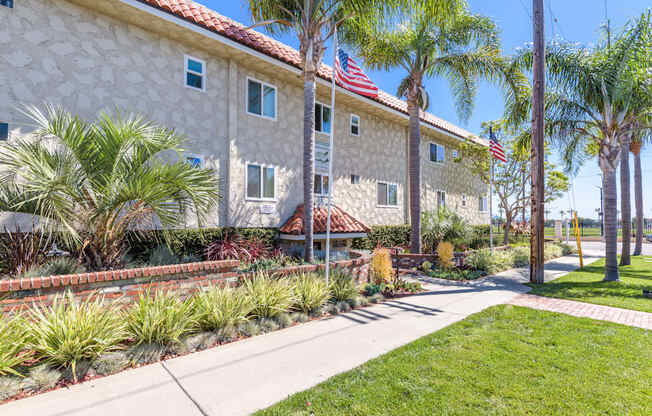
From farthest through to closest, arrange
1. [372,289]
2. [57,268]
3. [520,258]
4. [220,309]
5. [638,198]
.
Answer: [638,198], [520,258], [372,289], [57,268], [220,309]

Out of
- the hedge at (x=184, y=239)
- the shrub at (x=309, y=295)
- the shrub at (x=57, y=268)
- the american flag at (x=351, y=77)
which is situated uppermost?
the american flag at (x=351, y=77)

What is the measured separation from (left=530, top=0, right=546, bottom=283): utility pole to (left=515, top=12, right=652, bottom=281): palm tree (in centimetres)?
123

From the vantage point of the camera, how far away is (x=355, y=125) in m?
15.9

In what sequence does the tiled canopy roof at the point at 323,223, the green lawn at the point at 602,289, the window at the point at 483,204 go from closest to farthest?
the green lawn at the point at 602,289 < the tiled canopy roof at the point at 323,223 < the window at the point at 483,204

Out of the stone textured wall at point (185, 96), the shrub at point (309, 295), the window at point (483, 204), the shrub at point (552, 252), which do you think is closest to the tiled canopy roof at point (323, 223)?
the stone textured wall at point (185, 96)

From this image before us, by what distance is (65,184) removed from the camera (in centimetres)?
564

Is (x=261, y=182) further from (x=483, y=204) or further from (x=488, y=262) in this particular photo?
(x=483, y=204)

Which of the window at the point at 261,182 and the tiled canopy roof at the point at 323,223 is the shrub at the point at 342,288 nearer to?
the tiled canopy roof at the point at 323,223

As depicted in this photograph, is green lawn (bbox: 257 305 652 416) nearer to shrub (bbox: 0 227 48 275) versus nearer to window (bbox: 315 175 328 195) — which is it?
shrub (bbox: 0 227 48 275)

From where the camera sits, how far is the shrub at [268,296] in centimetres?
609

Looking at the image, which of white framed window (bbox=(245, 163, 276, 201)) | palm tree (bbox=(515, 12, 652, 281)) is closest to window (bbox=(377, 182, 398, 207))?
white framed window (bbox=(245, 163, 276, 201))

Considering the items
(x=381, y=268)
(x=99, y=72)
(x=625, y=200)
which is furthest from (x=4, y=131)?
(x=625, y=200)

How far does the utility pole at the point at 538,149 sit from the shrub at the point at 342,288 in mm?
6704

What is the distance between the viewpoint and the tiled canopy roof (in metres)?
11.9
